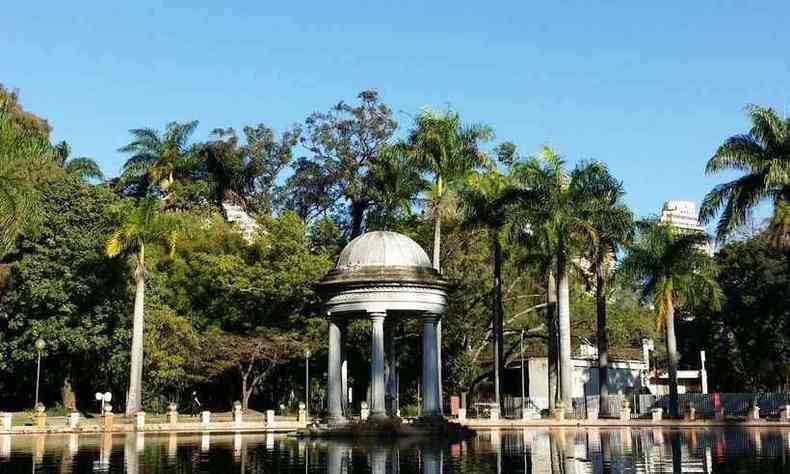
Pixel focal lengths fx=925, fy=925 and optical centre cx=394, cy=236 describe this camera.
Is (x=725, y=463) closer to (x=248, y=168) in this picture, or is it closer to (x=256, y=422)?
(x=256, y=422)

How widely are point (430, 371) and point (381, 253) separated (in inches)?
224

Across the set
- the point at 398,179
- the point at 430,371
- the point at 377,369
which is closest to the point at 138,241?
the point at 398,179

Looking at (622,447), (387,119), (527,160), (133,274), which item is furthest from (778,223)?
(387,119)

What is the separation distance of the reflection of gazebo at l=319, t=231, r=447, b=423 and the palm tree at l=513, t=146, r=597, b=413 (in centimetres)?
1363

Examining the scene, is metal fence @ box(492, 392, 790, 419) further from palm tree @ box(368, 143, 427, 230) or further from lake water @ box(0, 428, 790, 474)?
lake water @ box(0, 428, 790, 474)

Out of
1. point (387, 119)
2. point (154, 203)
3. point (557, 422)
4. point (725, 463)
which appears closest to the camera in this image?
point (725, 463)

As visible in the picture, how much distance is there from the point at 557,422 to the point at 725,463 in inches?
1177

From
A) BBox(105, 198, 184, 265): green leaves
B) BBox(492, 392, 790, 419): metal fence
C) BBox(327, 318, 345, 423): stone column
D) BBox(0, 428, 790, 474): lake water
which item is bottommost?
BBox(0, 428, 790, 474): lake water

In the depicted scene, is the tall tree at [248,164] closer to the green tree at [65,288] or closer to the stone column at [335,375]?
A: the green tree at [65,288]

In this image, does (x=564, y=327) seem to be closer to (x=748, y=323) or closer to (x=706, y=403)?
(x=706, y=403)

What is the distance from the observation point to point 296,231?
215 ft

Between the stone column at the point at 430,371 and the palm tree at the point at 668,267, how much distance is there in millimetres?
20568

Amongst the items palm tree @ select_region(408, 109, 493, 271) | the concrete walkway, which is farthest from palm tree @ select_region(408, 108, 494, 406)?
the concrete walkway

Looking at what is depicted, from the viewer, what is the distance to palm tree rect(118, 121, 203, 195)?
214 feet
